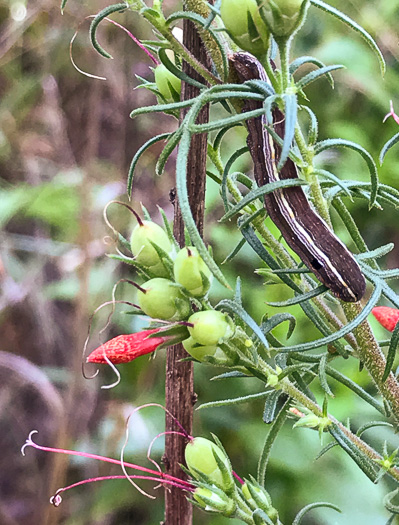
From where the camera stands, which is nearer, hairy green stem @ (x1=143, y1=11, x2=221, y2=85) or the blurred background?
hairy green stem @ (x1=143, y1=11, x2=221, y2=85)

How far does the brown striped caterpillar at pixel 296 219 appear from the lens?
35 cm

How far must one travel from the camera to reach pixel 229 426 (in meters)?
1.09

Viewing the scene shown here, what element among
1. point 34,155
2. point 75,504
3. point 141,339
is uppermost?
point 34,155

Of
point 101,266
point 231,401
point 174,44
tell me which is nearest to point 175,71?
point 174,44

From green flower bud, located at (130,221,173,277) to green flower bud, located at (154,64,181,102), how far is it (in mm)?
103

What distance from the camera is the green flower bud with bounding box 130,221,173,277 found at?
38 cm

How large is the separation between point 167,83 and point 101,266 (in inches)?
39.4

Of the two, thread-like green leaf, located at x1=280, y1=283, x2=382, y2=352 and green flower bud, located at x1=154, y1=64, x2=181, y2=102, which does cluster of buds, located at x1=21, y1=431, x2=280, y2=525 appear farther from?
green flower bud, located at x1=154, y1=64, x2=181, y2=102

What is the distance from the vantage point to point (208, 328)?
354mm

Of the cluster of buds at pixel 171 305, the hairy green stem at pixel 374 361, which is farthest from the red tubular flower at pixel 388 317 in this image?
the cluster of buds at pixel 171 305

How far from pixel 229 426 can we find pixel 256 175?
2.66 ft

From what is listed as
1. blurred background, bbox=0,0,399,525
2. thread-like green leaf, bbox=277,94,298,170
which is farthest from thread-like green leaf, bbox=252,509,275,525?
blurred background, bbox=0,0,399,525

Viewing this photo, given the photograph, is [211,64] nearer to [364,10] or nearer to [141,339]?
[141,339]

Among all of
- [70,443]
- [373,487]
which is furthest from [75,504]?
[373,487]
